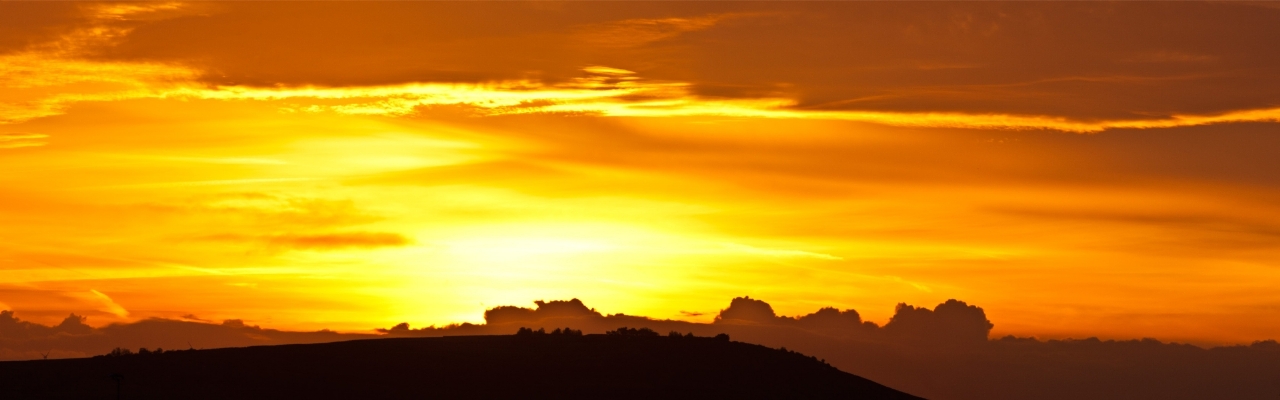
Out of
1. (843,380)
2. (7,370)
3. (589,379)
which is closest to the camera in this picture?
(7,370)

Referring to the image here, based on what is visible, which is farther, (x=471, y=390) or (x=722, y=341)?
(x=722, y=341)

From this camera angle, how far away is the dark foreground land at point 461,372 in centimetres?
7894

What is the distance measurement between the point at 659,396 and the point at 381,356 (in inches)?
685

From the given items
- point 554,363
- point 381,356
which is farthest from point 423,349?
point 554,363

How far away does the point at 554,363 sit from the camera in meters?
88.4

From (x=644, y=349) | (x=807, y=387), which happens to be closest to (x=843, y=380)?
(x=807, y=387)

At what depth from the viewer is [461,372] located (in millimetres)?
85875

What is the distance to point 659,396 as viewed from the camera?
84.1 metres

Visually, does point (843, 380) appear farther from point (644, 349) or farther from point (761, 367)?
point (644, 349)

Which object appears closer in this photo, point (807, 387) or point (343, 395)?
point (343, 395)

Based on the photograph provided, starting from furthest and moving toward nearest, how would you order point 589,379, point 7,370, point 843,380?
point 843,380, point 589,379, point 7,370

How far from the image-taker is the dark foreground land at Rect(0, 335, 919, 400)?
78.9 metres

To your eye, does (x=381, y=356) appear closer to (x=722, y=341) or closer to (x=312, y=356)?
(x=312, y=356)

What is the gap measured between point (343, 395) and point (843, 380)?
30.7 metres
